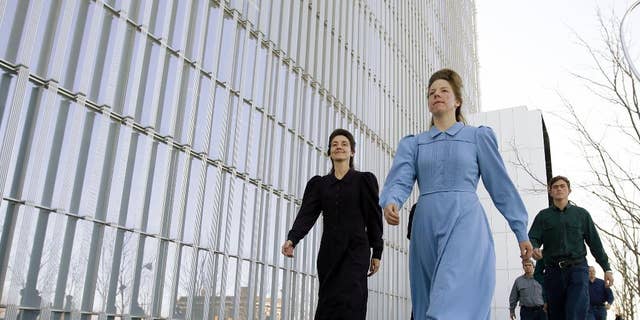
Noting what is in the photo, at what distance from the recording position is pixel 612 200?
6.33 m

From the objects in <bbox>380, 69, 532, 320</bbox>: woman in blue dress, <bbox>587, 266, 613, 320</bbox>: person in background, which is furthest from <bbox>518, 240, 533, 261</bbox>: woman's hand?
<bbox>587, 266, 613, 320</bbox>: person in background

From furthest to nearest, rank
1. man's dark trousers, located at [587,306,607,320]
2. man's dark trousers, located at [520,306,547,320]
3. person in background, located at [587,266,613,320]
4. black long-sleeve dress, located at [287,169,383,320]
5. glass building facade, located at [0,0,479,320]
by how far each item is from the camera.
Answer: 1. person in background, located at [587,266,613,320]
2. man's dark trousers, located at [587,306,607,320]
3. man's dark trousers, located at [520,306,547,320]
4. glass building facade, located at [0,0,479,320]
5. black long-sleeve dress, located at [287,169,383,320]

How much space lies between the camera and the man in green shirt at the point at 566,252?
6.90 metres

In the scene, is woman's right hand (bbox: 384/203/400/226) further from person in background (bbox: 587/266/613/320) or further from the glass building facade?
person in background (bbox: 587/266/613/320)

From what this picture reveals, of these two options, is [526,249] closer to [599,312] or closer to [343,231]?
[343,231]

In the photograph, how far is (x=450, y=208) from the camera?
3639 millimetres

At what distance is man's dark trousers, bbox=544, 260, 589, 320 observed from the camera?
687 centimetres

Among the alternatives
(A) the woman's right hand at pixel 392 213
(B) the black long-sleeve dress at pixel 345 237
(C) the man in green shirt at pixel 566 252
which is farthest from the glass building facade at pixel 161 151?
(A) the woman's right hand at pixel 392 213

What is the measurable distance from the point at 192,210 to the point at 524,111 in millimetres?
25440

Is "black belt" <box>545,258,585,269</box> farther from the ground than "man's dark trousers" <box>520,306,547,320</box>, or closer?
farther from the ground

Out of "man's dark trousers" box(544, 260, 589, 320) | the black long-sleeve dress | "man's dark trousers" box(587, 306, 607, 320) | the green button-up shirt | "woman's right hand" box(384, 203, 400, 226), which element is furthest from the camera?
"man's dark trousers" box(587, 306, 607, 320)

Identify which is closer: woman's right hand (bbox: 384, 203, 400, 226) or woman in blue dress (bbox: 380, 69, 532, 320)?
woman in blue dress (bbox: 380, 69, 532, 320)

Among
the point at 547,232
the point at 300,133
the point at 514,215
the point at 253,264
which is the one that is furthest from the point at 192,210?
the point at 514,215

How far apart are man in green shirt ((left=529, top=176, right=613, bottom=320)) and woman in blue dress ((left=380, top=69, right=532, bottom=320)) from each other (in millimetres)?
3544
